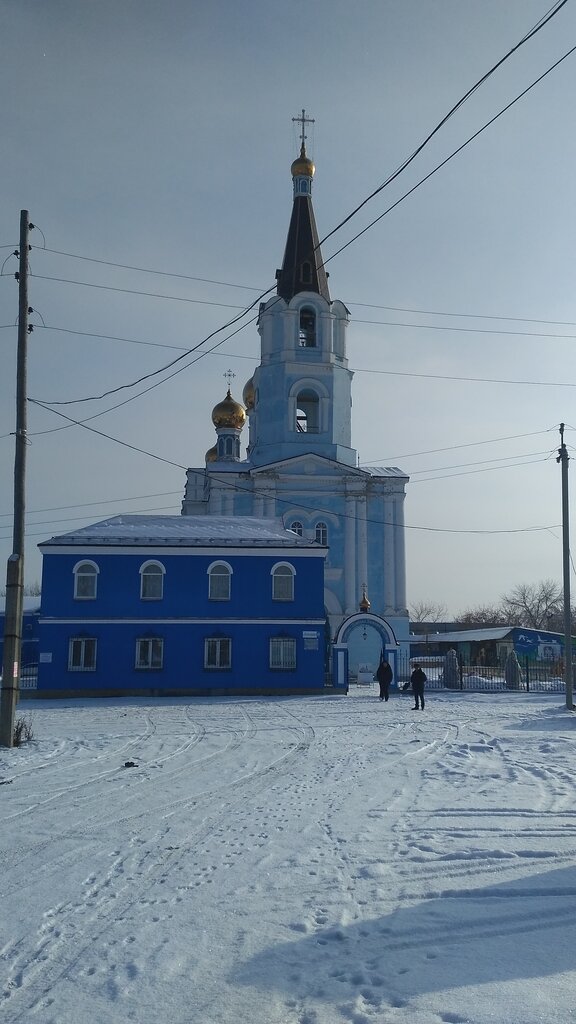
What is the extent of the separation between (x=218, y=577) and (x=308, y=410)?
14859mm

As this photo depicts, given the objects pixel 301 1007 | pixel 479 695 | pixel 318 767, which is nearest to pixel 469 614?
pixel 479 695

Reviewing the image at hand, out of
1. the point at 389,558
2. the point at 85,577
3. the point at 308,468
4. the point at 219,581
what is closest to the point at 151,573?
the point at 85,577

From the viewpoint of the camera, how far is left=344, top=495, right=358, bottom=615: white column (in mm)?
39656

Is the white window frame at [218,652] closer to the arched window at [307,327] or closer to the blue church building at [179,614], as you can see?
the blue church building at [179,614]

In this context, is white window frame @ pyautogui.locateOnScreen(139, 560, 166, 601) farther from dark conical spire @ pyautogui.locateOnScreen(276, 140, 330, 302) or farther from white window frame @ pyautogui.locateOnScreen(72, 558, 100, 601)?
dark conical spire @ pyautogui.locateOnScreen(276, 140, 330, 302)

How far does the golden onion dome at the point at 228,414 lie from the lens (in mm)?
49344

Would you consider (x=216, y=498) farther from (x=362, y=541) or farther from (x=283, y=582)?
(x=283, y=582)

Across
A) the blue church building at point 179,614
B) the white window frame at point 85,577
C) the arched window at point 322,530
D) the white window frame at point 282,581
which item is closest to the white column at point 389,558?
the arched window at point 322,530

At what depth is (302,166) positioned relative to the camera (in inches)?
1730

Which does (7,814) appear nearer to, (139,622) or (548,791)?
(548,791)

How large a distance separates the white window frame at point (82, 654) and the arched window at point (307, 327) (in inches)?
740

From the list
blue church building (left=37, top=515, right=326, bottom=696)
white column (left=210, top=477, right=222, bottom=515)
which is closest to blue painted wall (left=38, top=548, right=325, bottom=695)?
blue church building (left=37, top=515, right=326, bottom=696)

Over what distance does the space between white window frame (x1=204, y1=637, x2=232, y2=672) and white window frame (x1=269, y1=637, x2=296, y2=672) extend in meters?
1.39

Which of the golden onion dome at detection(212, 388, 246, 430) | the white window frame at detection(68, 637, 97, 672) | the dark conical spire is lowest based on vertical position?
the white window frame at detection(68, 637, 97, 672)
